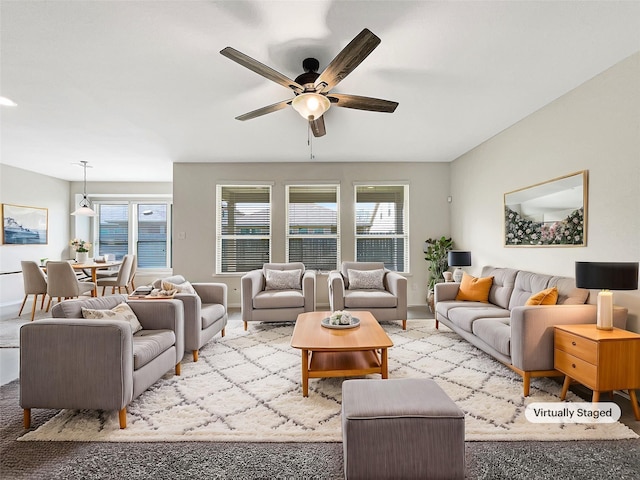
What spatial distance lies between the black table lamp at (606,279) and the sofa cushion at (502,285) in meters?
1.26

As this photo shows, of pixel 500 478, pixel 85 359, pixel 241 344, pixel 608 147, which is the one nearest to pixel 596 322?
pixel 608 147

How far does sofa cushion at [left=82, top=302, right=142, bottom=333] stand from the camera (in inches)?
95.6

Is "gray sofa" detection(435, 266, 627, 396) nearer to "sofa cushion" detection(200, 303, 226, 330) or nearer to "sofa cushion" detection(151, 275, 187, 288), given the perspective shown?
"sofa cushion" detection(200, 303, 226, 330)

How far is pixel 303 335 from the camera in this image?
2824mm

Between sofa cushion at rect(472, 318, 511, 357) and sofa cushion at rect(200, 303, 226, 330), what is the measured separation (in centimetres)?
273

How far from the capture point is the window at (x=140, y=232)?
770cm

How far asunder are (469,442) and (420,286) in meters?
4.02

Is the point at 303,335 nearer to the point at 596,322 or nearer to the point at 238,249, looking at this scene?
the point at 596,322

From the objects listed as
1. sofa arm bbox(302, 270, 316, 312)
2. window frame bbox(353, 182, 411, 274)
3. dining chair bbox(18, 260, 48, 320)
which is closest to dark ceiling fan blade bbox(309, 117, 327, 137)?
sofa arm bbox(302, 270, 316, 312)

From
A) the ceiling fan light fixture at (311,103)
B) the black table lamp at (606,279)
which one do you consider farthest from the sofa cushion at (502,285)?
the ceiling fan light fixture at (311,103)

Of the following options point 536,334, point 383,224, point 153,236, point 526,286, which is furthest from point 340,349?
point 153,236

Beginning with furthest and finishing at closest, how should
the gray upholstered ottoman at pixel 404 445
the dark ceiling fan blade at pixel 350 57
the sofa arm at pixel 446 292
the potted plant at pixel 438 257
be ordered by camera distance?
the potted plant at pixel 438 257 < the sofa arm at pixel 446 292 < the dark ceiling fan blade at pixel 350 57 < the gray upholstered ottoman at pixel 404 445

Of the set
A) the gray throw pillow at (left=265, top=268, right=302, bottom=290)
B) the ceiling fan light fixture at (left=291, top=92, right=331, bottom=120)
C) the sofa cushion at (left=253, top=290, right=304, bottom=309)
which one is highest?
the ceiling fan light fixture at (left=291, top=92, right=331, bottom=120)

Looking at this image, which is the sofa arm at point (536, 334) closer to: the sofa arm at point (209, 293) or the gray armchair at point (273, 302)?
the gray armchair at point (273, 302)
